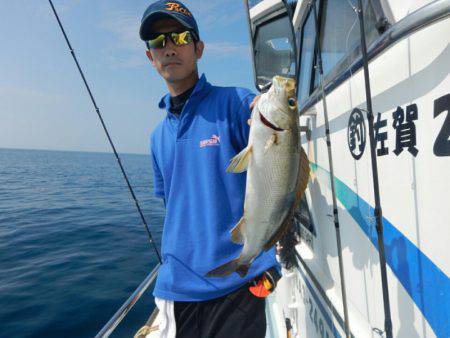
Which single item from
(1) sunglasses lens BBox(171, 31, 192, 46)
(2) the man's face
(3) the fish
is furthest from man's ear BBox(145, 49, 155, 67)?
(3) the fish

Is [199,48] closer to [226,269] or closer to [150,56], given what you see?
[150,56]

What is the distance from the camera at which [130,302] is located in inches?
112

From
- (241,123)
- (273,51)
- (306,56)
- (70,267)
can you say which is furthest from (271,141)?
(70,267)

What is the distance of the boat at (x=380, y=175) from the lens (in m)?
0.98

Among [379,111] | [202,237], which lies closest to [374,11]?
[379,111]

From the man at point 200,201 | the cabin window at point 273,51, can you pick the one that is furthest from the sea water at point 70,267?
the cabin window at point 273,51

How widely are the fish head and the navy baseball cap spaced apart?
838mm

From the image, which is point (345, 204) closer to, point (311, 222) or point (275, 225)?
point (275, 225)

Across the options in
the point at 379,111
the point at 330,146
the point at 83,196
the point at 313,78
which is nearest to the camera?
the point at 379,111

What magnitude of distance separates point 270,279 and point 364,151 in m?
1.00

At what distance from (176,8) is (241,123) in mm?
869

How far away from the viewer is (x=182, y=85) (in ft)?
7.23

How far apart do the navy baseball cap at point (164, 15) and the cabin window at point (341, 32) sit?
98 centimetres

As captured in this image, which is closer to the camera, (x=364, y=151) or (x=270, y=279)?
(x=364, y=151)
